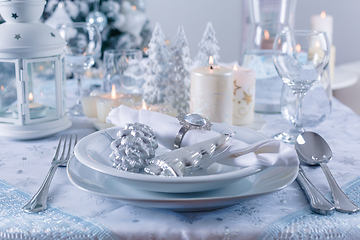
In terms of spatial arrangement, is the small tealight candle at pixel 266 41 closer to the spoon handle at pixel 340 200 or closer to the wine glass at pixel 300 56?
the wine glass at pixel 300 56

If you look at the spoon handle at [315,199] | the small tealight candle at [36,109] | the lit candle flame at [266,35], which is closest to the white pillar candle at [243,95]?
the lit candle flame at [266,35]

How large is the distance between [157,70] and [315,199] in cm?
59

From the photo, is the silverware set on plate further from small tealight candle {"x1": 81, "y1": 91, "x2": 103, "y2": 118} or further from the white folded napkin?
small tealight candle {"x1": 81, "y1": 91, "x2": 103, "y2": 118}

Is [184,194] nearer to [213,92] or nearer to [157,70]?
[213,92]

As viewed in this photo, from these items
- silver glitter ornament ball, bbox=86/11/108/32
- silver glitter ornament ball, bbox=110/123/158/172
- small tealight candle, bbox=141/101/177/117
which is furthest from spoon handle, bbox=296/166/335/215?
silver glitter ornament ball, bbox=86/11/108/32

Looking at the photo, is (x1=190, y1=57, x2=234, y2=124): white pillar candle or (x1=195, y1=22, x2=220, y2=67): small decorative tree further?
(x1=195, y1=22, x2=220, y2=67): small decorative tree

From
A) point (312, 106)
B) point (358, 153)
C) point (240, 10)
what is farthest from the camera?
point (240, 10)

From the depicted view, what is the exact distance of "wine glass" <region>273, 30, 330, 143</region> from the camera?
0.73 m

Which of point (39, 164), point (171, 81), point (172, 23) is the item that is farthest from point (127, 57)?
point (172, 23)

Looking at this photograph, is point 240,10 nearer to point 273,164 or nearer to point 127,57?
point 127,57

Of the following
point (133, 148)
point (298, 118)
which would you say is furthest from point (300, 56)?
point (133, 148)

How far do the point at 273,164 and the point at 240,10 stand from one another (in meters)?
3.10

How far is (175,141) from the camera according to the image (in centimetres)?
61

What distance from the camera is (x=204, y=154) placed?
20.6 inches
